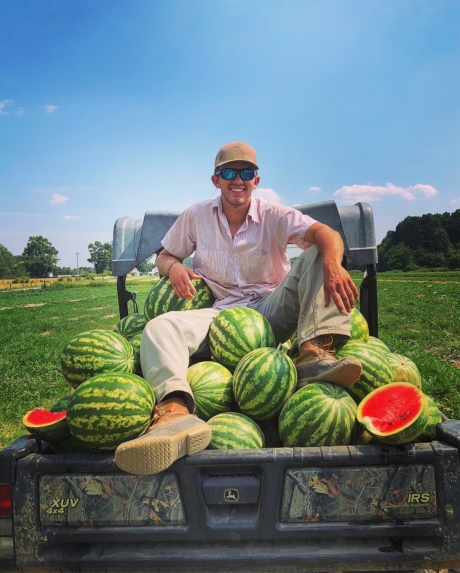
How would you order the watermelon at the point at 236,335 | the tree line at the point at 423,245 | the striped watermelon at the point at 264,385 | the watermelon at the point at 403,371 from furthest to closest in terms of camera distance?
the tree line at the point at 423,245, the watermelon at the point at 236,335, the watermelon at the point at 403,371, the striped watermelon at the point at 264,385

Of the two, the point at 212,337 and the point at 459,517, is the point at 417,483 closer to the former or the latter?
the point at 459,517

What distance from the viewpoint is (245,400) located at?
2223 millimetres

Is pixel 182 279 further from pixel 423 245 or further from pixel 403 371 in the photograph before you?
pixel 423 245

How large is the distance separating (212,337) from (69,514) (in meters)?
1.25

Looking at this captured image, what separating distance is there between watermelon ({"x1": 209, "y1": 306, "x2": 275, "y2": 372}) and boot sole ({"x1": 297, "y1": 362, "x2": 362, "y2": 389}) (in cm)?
47

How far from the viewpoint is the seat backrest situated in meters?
3.43

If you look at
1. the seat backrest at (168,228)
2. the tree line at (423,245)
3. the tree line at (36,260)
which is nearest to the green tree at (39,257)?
the tree line at (36,260)

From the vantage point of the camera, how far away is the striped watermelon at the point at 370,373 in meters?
2.30

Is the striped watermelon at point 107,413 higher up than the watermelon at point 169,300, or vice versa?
the watermelon at point 169,300

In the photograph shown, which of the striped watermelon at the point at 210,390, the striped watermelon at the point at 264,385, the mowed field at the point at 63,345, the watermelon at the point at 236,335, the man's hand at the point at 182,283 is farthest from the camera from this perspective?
the mowed field at the point at 63,345

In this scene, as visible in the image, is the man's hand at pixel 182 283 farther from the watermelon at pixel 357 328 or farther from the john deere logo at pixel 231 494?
the john deere logo at pixel 231 494

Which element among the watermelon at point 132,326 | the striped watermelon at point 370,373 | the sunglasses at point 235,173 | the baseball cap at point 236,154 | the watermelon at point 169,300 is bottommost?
the striped watermelon at point 370,373

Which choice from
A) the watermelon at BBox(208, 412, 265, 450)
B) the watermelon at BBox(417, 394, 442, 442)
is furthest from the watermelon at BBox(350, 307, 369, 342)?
the watermelon at BBox(208, 412, 265, 450)

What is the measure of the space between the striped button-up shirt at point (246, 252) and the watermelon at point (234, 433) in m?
1.23
